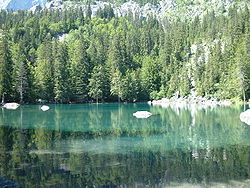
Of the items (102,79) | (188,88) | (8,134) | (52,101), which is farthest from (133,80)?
(8,134)

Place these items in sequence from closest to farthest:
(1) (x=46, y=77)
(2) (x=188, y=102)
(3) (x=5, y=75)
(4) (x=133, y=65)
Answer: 1. (3) (x=5, y=75)
2. (1) (x=46, y=77)
3. (2) (x=188, y=102)
4. (4) (x=133, y=65)

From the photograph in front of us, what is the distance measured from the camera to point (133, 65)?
408ft

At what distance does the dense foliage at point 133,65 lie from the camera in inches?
3415

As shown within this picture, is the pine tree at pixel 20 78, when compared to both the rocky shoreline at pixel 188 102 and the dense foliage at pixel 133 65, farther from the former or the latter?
the rocky shoreline at pixel 188 102

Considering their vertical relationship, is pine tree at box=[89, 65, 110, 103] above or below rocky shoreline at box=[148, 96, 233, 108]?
above

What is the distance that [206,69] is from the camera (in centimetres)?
9962

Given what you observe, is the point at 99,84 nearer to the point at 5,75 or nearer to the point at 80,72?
the point at 80,72

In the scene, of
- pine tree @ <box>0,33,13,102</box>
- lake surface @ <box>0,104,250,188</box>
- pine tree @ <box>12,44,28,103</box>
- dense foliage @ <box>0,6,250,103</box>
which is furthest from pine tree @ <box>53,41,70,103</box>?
lake surface @ <box>0,104,250,188</box>

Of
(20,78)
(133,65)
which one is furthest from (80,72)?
(133,65)

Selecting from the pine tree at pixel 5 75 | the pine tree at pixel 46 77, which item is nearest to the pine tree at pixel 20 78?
the pine tree at pixel 5 75

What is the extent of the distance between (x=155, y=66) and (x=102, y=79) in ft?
86.1

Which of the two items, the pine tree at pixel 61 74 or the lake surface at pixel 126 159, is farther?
the pine tree at pixel 61 74

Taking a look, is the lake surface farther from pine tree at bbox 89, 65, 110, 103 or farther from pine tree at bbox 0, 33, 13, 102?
pine tree at bbox 89, 65, 110, 103

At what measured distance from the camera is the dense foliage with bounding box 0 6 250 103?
86.8 m
